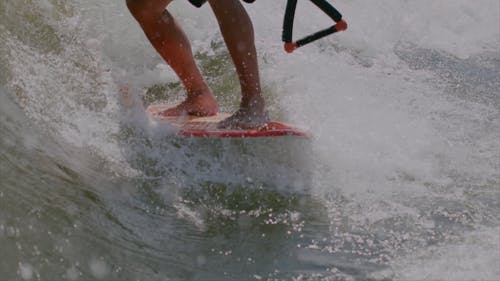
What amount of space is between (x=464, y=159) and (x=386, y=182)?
1.87 feet

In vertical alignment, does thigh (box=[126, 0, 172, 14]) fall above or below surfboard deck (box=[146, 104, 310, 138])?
above

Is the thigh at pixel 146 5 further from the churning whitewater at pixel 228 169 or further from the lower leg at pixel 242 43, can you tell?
the churning whitewater at pixel 228 169

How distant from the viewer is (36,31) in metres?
4.58

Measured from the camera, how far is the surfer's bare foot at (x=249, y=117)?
12.5 feet

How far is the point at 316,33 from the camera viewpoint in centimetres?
356

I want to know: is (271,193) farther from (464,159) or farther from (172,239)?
(464,159)

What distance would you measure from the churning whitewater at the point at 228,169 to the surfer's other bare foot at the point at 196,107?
25cm

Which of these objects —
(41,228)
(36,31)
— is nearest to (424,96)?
(36,31)

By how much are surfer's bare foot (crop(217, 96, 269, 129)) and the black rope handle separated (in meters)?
0.39

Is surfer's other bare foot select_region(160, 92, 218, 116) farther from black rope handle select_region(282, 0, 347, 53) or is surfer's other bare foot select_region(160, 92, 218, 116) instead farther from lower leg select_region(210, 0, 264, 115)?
black rope handle select_region(282, 0, 347, 53)

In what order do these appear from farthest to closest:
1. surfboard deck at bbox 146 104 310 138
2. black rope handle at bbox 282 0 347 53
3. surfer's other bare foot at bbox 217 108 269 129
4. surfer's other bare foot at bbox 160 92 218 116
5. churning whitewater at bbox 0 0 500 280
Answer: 1. surfer's other bare foot at bbox 160 92 218 116
2. surfer's other bare foot at bbox 217 108 269 129
3. surfboard deck at bbox 146 104 310 138
4. black rope handle at bbox 282 0 347 53
5. churning whitewater at bbox 0 0 500 280

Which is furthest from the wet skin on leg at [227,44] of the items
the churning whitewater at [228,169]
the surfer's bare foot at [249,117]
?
the churning whitewater at [228,169]

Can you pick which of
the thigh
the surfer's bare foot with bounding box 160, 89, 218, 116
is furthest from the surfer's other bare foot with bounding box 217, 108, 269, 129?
the thigh

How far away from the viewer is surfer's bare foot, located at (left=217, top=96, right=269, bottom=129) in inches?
149
